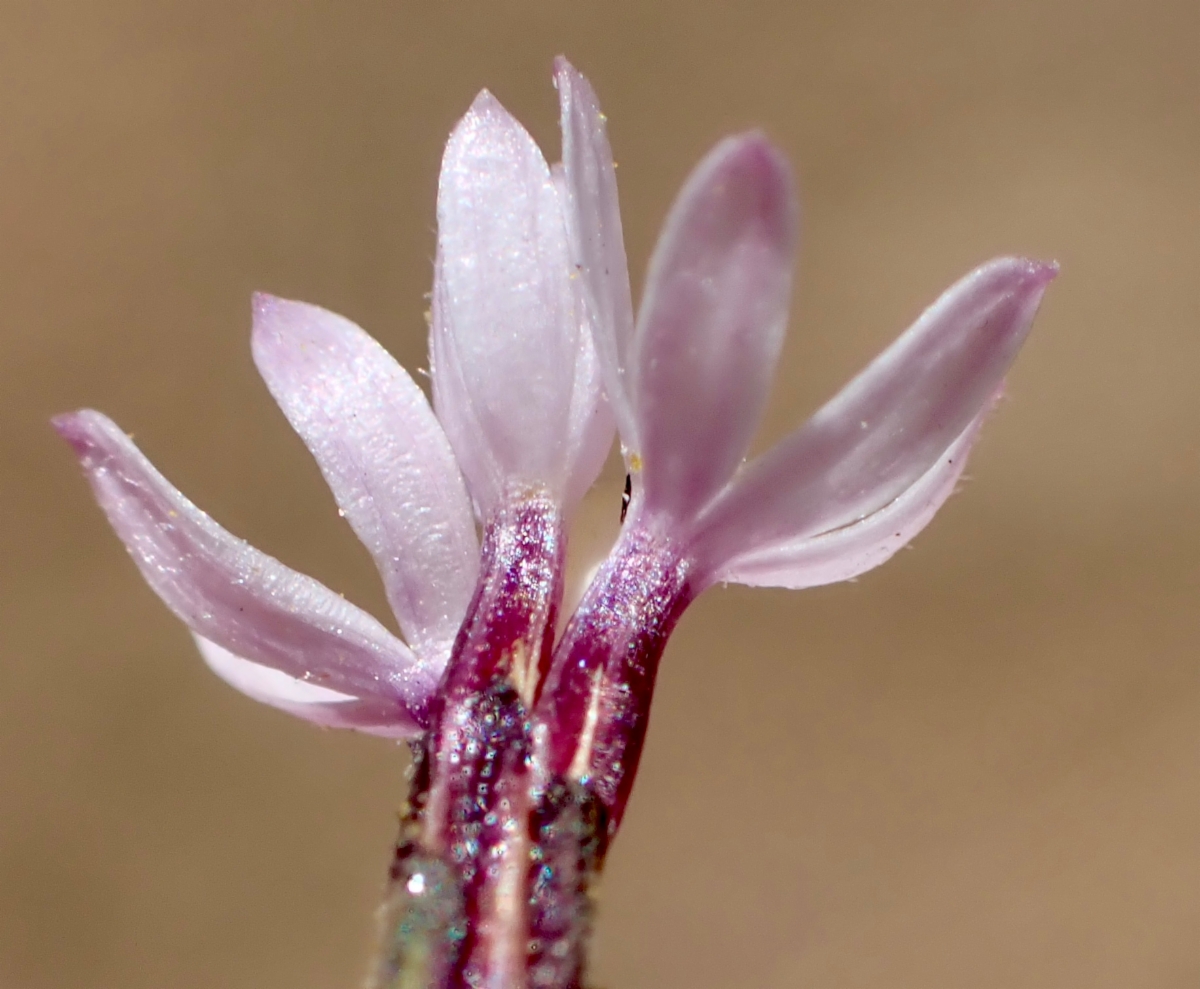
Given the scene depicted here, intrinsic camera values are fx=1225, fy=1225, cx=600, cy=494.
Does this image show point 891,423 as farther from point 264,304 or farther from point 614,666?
point 264,304

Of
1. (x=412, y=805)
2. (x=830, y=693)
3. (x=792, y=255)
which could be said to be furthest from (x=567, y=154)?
(x=830, y=693)

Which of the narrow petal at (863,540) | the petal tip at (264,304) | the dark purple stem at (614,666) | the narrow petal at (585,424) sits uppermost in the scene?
the petal tip at (264,304)

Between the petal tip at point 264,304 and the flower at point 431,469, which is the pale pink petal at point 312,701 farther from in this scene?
the petal tip at point 264,304

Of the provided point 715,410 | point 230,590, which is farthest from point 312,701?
point 715,410

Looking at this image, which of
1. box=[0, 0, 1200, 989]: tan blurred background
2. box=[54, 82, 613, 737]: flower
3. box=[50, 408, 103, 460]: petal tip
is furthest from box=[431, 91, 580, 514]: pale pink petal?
box=[0, 0, 1200, 989]: tan blurred background

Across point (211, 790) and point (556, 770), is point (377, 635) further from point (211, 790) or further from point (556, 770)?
point (211, 790)

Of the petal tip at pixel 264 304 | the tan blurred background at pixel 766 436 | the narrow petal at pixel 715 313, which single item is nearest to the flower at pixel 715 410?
the narrow petal at pixel 715 313
